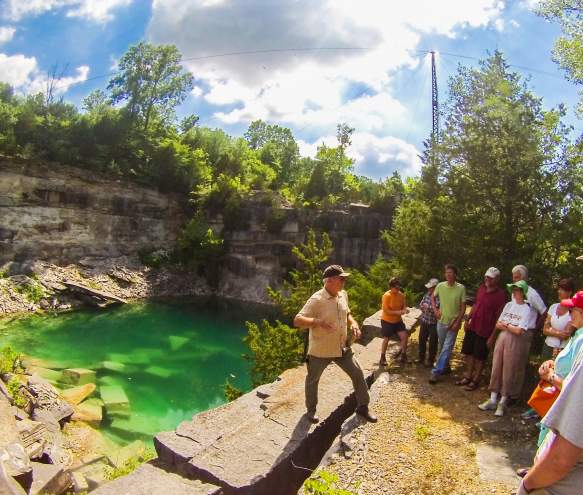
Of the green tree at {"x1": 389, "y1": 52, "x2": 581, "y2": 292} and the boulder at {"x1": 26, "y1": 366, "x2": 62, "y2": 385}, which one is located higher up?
the green tree at {"x1": 389, "y1": 52, "x2": 581, "y2": 292}

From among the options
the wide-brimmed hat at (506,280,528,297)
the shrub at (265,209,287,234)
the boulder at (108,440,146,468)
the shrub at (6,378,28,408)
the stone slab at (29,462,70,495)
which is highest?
the shrub at (265,209,287,234)

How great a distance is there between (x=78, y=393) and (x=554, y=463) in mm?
13376

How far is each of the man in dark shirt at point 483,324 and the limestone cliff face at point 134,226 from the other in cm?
2429

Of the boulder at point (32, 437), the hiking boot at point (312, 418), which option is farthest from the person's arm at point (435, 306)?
the boulder at point (32, 437)

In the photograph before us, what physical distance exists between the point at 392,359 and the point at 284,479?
405 centimetres

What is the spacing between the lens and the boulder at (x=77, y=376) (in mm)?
14295

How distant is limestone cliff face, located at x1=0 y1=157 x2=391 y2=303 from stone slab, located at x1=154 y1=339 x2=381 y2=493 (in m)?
25.1

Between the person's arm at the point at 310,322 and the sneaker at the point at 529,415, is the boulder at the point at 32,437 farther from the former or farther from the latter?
the sneaker at the point at 529,415

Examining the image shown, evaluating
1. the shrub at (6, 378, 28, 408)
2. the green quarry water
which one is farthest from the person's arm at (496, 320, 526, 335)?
the shrub at (6, 378, 28, 408)

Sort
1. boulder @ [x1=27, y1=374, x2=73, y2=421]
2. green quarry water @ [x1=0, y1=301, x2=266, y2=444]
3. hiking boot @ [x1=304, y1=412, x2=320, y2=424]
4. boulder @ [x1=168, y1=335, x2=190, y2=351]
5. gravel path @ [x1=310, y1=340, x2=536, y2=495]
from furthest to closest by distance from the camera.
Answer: boulder @ [x1=168, y1=335, x2=190, y2=351], green quarry water @ [x1=0, y1=301, x2=266, y2=444], boulder @ [x1=27, y1=374, x2=73, y2=421], hiking boot @ [x1=304, y1=412, x2=320, y2=424], gravel path @ [x1=310, y1=340, x2=536, y2=495]

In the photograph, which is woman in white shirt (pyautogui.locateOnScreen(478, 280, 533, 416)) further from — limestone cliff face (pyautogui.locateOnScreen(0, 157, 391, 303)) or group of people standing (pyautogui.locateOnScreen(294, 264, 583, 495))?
limestone cliff face (pyautogui.locateOnScreen(0, 157, 391, 303))

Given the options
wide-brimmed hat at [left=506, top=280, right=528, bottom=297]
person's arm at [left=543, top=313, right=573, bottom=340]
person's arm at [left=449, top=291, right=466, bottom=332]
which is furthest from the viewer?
person's arm at [left=449, top=291, right=466, bottom=332]

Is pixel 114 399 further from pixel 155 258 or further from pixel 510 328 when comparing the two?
pixel 155 258

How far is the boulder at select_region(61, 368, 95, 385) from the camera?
14.3 meters
